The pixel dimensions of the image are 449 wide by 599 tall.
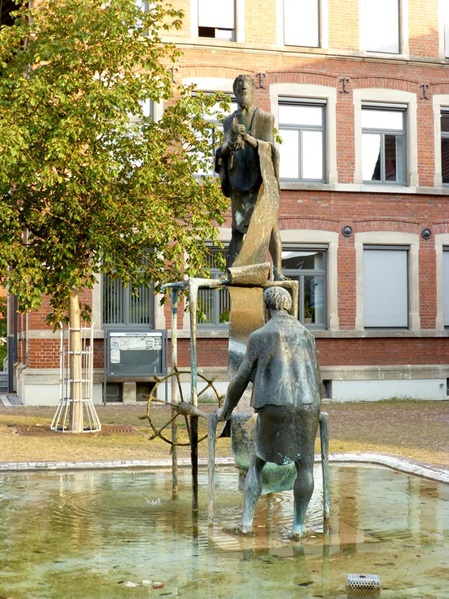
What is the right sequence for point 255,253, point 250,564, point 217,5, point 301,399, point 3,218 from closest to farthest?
point 250,564 < point 301,399 < point 255,253 < point 3,218 < point 217,5

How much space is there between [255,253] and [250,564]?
134 inches

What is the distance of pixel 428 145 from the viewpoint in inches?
957

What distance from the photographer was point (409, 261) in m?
23.9

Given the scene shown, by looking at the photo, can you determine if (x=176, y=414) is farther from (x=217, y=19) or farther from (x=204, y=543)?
(x=217, y=19)

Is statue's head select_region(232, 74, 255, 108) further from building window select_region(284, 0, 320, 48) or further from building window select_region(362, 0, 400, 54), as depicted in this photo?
building window select_region(362, 0, 400, 54)

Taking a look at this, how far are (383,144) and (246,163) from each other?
1626 centimetres

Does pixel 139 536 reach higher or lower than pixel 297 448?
lower

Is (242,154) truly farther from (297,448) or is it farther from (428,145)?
(428,145)

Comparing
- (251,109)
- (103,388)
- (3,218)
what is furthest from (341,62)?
(251,109)

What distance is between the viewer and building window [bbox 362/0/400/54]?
24062 millimetres

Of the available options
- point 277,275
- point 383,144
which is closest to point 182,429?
point 277,275

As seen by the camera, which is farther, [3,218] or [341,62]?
[341,62]

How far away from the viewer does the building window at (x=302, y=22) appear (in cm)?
2352

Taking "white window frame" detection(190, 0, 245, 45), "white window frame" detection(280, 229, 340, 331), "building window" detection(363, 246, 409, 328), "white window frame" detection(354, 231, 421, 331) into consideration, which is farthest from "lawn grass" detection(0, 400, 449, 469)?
"white window frame" detection(190, 0, 245, 45)
